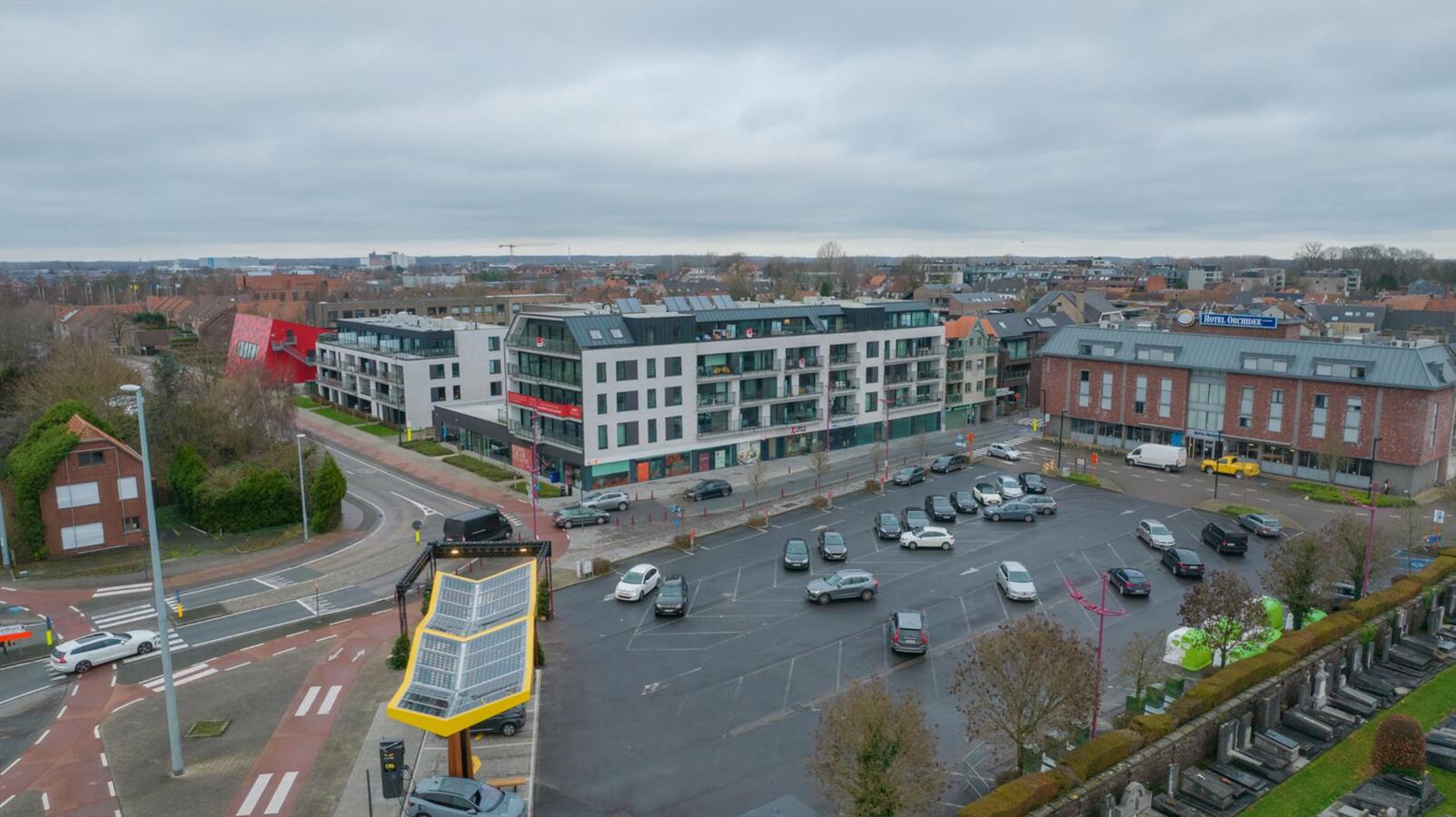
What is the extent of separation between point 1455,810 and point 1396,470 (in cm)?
4402

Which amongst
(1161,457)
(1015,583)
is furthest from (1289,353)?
(1015,583)

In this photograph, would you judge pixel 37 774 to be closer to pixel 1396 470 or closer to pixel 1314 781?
pixel 1314 781

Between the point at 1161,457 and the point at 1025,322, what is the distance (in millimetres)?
29562

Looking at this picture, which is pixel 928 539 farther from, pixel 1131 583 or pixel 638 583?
pixel 638 583

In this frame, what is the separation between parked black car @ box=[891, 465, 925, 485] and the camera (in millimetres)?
63344

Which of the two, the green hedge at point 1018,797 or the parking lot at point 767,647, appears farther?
the parking lot at point 767,647

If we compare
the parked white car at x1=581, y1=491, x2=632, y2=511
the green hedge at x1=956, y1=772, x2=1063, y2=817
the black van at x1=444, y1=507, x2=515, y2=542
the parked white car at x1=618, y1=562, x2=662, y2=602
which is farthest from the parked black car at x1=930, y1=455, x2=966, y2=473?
the green hedge at x1=956, y1=772, x2=1063, y2=817

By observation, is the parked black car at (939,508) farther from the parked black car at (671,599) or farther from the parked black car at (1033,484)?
the parked black car at (671,599)

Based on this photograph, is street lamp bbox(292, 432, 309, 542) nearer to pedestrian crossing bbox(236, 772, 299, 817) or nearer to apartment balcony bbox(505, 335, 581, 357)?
apartment balcony bbox(505, 335, 581, 357)

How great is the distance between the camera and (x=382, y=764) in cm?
2359

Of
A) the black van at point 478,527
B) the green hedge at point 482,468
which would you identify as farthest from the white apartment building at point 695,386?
the black van at point 478,527

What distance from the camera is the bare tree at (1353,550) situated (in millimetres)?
35188

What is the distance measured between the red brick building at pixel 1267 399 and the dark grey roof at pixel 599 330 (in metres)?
38.7

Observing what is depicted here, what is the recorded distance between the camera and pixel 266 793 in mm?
25766
